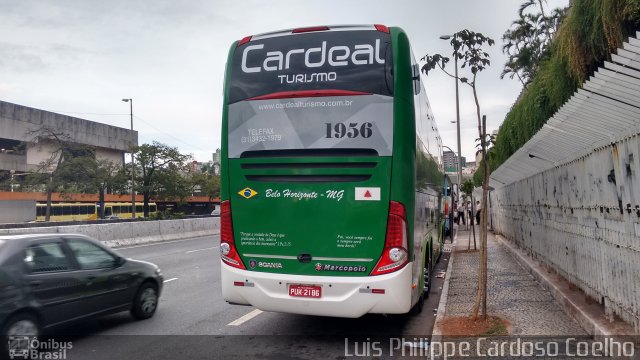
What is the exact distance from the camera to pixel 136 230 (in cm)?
2402

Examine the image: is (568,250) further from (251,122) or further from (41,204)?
(41,204)

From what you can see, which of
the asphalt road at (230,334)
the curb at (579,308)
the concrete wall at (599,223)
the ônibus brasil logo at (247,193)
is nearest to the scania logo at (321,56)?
the ônibus brasil logo at (247,193)

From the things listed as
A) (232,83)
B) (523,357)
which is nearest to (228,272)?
(232,83)

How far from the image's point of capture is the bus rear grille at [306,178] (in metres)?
6.46

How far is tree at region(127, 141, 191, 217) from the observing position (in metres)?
48.3

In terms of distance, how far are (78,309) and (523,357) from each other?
547 centimetres

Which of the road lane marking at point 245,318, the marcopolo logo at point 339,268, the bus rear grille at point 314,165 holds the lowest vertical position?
the road lane marking at point 245,318

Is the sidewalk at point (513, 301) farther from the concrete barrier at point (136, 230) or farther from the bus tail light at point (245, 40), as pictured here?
the concrete barrier at point (136, 230)

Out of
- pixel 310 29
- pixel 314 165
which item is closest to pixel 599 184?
pixel 314 165

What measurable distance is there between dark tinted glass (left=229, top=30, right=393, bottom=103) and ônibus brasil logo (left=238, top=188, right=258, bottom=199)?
120 cm

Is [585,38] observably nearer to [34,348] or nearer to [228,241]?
[228,241]

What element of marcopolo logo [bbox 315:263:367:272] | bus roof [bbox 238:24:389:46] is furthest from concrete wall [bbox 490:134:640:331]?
bus roof [bbox 238:24:389:46]

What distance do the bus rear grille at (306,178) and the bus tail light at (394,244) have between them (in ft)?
1.76

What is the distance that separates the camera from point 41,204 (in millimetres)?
46656
